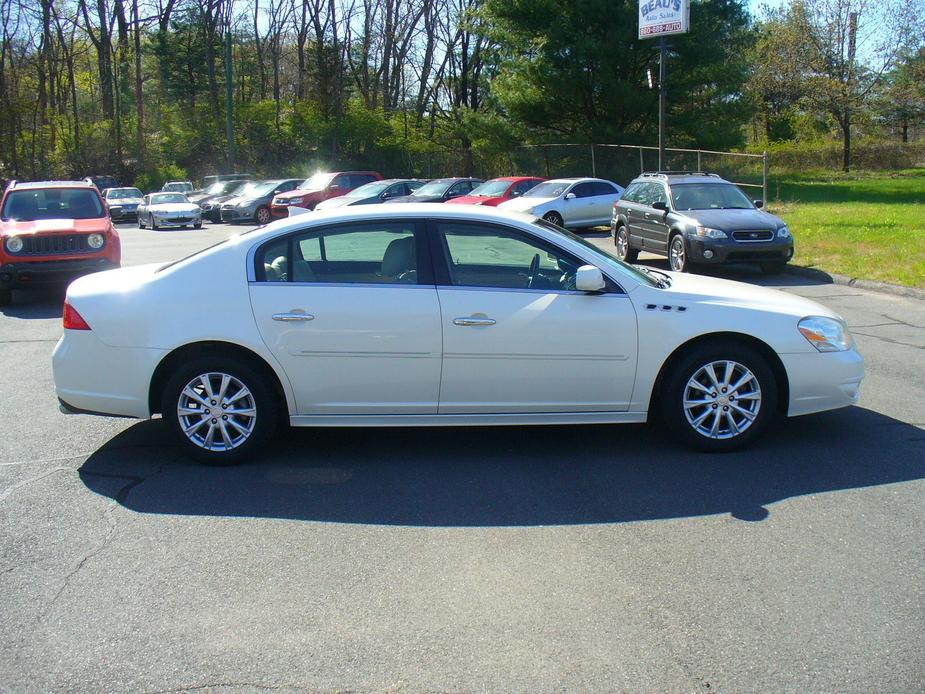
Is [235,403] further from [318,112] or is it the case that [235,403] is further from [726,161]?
[318,112]

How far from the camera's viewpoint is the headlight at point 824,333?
573 cm

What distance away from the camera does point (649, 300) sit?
5633mm

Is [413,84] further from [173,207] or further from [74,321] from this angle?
[74,321]

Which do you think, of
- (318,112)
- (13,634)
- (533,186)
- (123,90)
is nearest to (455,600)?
(13,634)

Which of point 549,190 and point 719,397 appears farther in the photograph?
point 549,190

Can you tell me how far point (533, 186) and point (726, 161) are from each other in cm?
695

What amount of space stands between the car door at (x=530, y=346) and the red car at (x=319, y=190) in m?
25.6

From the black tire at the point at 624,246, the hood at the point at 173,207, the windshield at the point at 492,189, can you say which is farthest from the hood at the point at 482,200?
the hood at the point at 173,207

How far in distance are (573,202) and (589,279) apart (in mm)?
18534

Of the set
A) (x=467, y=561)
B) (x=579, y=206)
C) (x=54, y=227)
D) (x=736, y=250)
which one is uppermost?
(x=579, y=206)

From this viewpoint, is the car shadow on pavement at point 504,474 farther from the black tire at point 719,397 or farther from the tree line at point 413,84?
the tree line at point 413,84

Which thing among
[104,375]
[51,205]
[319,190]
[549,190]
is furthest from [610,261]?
[319,190]

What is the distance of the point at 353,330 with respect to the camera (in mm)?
5480

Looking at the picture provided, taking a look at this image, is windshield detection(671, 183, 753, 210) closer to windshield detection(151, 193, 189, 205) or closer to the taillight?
the taillight
